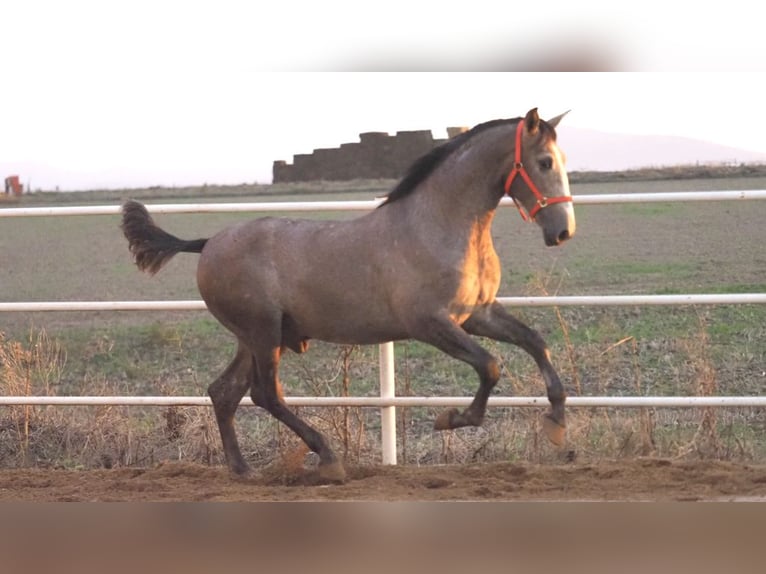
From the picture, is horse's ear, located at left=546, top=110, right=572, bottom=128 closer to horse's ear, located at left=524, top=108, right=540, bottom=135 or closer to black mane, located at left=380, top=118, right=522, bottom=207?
horse's ear, located at left=524, top=108, right=540, bottom=135

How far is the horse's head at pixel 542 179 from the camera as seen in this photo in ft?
18.0

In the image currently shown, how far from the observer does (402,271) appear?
5738mm

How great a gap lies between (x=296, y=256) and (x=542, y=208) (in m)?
1.40

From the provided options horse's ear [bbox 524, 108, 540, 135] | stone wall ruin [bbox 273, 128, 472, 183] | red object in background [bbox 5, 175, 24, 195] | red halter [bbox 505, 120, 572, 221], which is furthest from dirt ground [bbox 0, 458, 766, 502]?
red object in background [bbox 5, 175, 24, 195]

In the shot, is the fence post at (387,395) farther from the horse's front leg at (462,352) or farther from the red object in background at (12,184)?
the red object in background at (12,184)

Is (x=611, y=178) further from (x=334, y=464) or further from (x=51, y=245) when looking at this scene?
(x=334, y=464)

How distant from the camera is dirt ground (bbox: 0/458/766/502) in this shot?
18.1 ft

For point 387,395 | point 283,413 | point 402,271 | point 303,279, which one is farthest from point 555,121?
point 283,413

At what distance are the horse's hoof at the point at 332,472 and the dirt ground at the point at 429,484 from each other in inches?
1.9

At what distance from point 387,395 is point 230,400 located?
0.96m

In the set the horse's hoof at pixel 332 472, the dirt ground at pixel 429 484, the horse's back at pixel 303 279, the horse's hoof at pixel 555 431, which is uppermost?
the horse's back at pixel 303 279

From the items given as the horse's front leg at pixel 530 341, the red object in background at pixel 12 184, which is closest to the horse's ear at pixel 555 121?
the horse's front leg at pixel 530 341

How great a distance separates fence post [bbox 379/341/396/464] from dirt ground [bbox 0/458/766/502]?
13.1 inches

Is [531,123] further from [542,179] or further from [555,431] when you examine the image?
[555,431]
